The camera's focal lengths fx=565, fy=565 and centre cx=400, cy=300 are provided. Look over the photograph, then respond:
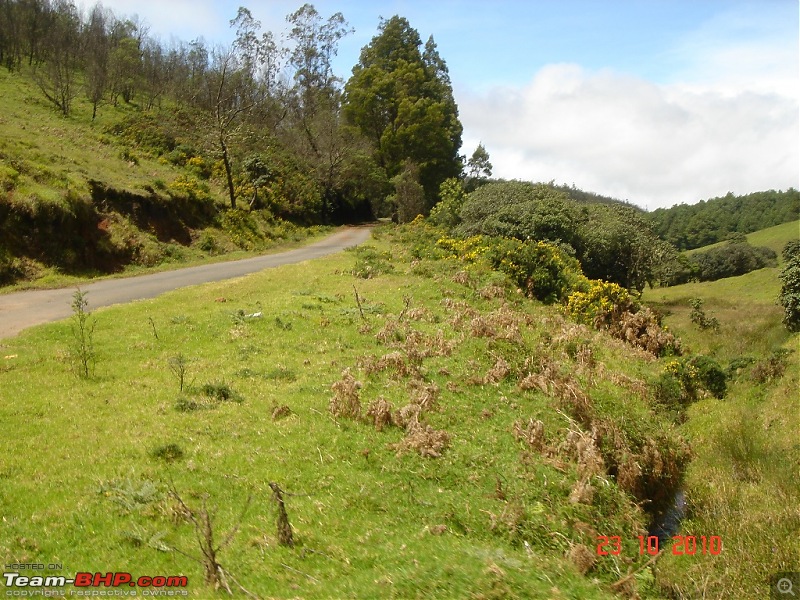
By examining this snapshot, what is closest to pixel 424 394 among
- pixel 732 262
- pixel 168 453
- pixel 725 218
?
pixel 168 453

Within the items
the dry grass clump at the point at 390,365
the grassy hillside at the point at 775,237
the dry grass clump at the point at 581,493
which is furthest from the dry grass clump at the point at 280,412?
the grassy hillside at the point at 775,237

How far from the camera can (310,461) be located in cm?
848

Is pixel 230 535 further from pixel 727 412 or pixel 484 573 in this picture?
pixel 727 412

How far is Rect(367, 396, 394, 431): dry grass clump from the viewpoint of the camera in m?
9.63

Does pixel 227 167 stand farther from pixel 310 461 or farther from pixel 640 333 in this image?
pixel 310 461

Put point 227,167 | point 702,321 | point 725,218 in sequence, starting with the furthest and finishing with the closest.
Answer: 1. point 725,218
2. point 227,167
3. point 702,321

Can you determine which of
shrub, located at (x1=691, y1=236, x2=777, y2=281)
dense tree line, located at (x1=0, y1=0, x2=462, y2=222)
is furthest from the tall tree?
shrub, located at (x1=691, y1=236, x2=777, y2=281)

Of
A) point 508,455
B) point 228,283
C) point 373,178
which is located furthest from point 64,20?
point 508,455

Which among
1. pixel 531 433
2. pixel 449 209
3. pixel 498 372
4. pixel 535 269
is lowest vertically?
pixel 531 433

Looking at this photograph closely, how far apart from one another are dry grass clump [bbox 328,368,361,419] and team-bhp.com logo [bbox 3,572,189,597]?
15.0ft

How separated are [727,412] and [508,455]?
9288mm

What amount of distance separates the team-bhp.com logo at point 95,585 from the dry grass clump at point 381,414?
14.8 ft

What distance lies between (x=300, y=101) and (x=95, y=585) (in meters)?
61.1

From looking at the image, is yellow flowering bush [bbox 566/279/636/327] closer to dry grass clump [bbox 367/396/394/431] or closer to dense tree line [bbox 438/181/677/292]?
dense tree line [bbox 438/181/677/292]
